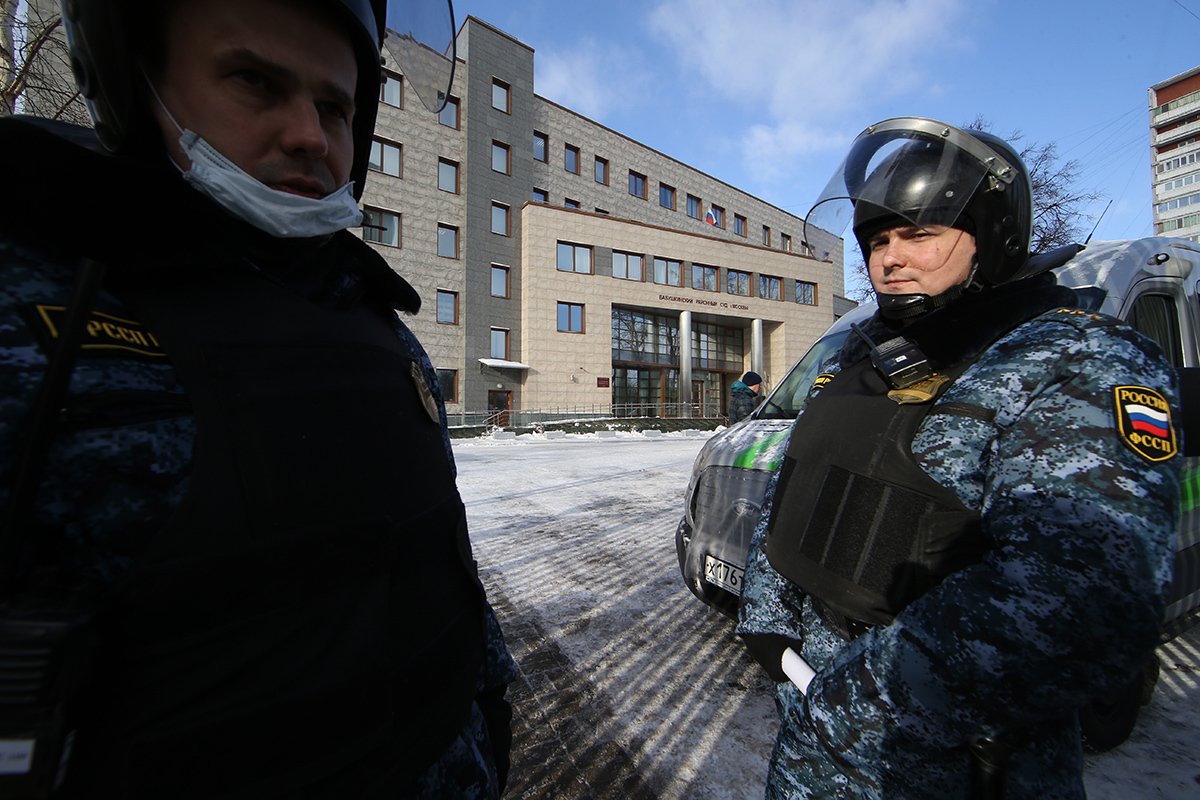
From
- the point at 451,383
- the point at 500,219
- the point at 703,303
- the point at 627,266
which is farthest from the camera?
the point at 703,303

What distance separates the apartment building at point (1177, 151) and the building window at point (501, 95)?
7556 centimetres

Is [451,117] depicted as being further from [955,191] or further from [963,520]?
[963,520]

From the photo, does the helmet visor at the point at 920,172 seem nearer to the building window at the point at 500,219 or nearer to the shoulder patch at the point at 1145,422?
the shoulder patch at the point at 1145,422

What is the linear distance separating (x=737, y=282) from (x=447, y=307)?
1798 centimetres

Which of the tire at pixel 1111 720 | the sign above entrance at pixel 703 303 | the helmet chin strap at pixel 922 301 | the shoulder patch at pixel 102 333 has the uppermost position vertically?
the sign above entrance at pixel 703 303

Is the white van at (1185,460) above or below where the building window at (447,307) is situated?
below

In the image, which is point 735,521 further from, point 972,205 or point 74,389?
point 74,389

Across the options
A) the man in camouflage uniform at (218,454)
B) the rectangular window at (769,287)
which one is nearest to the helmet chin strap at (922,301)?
the man in camouflage uniform at (218,454)

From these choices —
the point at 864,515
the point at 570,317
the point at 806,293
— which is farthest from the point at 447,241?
the point at 864,515

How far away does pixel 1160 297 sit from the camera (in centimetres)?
367

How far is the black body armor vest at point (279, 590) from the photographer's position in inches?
27.4

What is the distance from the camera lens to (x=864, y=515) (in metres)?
1.35

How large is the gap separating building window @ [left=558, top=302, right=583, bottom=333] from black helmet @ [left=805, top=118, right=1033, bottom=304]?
91.0 feet

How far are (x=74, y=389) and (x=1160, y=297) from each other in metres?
5.26
